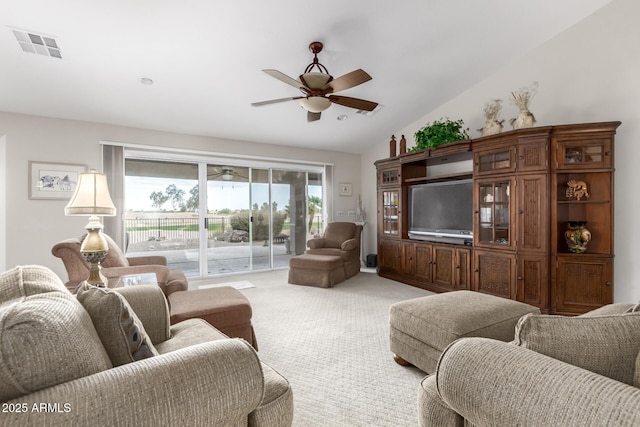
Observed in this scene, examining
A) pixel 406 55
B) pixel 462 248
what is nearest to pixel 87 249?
pixel 406 55

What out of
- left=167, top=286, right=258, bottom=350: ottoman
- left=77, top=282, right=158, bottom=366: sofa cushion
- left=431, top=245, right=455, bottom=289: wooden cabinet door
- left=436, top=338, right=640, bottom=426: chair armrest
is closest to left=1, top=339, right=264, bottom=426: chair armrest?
left=77, top=282, right=158, bottom=366: sofa cushion

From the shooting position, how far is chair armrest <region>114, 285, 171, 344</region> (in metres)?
1.63

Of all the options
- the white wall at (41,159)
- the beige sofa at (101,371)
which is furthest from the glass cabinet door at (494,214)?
the white wall at (41,159)

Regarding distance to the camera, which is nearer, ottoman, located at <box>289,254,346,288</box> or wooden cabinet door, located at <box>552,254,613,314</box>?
wooden cabinet door, located at <box>552,254,613,314</box>

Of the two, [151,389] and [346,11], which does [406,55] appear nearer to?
[346,11]

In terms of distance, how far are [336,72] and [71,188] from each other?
150 inches

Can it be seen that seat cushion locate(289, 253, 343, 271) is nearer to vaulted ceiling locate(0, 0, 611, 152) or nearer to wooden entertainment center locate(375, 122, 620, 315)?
wooden entertainment center locate(375, 122, 620, 315)

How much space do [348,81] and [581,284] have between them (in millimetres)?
3099

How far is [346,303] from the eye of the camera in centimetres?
374

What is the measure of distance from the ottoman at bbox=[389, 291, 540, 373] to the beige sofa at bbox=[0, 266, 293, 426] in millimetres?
1164

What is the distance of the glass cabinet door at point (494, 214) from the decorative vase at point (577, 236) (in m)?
0.54

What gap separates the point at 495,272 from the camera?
3.58 metres

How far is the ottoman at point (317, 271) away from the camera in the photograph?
14.7ft

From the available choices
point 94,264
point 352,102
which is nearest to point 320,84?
point 352,102
